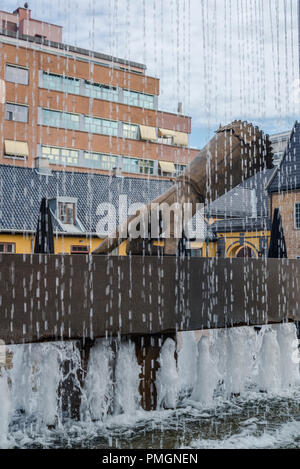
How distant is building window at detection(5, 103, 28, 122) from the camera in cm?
3288

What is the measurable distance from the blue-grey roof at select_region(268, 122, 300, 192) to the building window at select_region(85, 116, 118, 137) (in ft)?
46.3

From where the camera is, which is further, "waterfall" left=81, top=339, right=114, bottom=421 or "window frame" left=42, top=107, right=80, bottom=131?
"window frame" left=42, top=107, right=80, bottom=131

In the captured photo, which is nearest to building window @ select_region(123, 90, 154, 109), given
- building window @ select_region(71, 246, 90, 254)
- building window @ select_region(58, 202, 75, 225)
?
building window @ select_region(58, 202, 75, 225)

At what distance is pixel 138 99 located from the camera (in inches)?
1527

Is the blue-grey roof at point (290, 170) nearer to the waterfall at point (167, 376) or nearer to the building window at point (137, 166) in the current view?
the building window at point (137, 166)

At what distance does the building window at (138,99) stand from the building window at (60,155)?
6.52 metres

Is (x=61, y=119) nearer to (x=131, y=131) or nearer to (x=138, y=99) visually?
(x=131, y=131)

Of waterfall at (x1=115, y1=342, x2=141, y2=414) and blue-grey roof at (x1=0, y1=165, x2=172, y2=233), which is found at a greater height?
blue-grey roof at (x1=0, y1=165, x2=172, y2=233)

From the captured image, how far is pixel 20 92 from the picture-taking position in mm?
32969

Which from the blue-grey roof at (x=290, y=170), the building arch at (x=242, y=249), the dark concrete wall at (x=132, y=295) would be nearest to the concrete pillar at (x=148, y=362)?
the dark concrete wall at (x=132, y=295)

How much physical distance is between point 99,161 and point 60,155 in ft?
9.66

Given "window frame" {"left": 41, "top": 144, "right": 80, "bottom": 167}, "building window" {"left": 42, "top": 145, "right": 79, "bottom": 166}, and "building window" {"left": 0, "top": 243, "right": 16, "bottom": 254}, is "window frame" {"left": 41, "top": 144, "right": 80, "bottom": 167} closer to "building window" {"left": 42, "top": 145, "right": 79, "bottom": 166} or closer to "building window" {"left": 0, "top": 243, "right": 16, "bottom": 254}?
"building window" {"left": 42, "top": 145, "right": 79, "bottom": 166}

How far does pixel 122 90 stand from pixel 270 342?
111ft
